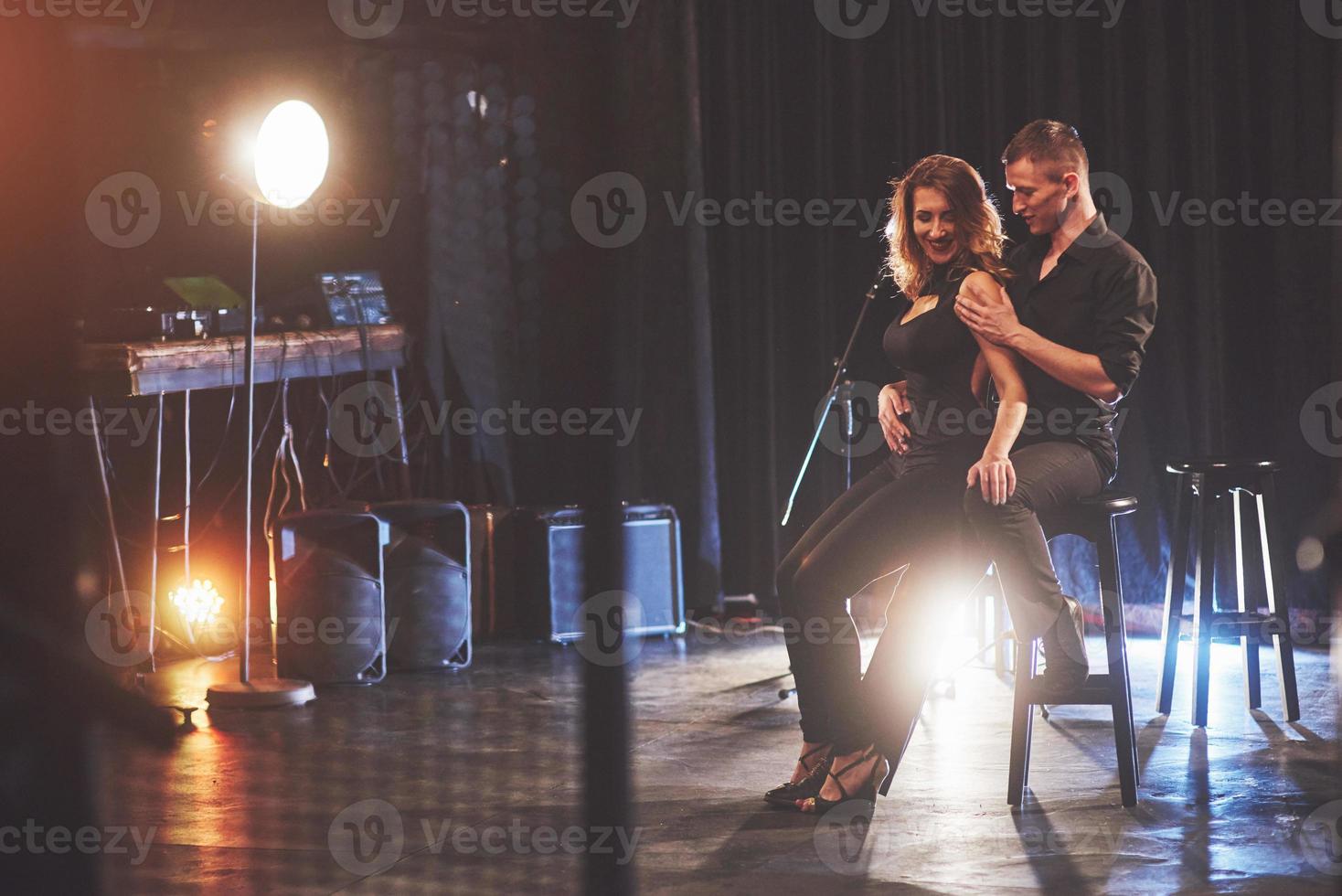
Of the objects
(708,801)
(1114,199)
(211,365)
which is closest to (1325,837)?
(708,801)

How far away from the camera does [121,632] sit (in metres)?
4.90

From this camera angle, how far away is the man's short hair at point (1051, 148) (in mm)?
3117

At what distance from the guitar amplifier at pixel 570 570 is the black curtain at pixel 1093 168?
0.60 metres

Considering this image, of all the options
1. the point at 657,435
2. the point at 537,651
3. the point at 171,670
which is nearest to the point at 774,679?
the point at 537,651

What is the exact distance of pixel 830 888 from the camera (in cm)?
246

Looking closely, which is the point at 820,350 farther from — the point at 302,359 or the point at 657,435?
the point at 302,359

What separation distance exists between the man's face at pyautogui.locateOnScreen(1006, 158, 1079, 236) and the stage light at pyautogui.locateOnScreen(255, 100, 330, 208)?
2373mm

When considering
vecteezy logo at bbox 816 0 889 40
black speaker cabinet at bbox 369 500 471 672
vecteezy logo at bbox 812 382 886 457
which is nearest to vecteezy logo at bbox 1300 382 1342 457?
vecteezy logo at bbox 812 382 886 457

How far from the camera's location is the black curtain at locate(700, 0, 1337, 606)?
5.11 meters

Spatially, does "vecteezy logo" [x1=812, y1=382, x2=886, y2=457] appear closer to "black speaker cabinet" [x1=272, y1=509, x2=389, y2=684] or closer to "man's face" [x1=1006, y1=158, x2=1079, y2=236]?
"black speaker cabinet" [x1=272, y1=509, x2=389, y2=684]

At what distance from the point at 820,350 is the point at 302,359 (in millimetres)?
2163
